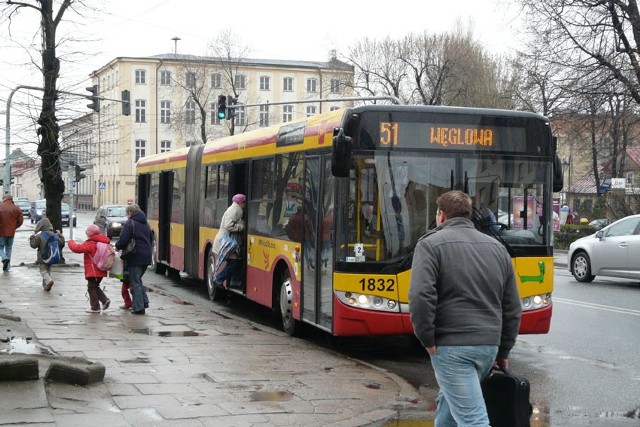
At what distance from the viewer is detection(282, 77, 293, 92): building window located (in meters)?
101

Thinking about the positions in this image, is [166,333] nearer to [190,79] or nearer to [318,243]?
[318,243]

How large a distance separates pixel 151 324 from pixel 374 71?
4492cm

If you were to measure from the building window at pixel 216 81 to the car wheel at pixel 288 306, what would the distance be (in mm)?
67381

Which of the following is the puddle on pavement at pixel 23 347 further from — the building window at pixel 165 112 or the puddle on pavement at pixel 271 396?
the building window at pixel 165 112

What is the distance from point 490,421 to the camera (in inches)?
211

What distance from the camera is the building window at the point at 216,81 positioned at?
78662mm

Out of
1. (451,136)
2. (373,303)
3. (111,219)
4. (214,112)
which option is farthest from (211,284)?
(214,112)

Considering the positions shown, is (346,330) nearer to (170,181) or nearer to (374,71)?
(170,181)

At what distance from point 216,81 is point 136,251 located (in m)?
66.8

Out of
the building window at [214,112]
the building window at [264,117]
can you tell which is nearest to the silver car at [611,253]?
the building window at [264,117]

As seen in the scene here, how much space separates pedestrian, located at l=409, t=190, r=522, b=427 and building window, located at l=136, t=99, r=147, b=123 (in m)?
93.2

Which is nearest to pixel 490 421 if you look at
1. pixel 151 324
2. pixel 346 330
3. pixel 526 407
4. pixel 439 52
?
pixel 526 407

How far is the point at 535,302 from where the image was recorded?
10.7 m

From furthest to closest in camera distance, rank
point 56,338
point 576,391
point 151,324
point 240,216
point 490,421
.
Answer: point 240,216
point 151,324
point 56,338
point 576,391
point 490,421
